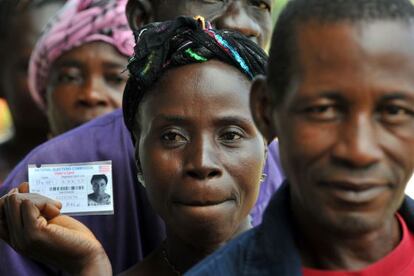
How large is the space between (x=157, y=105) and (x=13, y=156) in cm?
242

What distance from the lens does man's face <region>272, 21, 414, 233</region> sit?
199 centimetres

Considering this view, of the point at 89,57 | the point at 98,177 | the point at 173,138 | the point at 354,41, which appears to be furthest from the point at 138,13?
the point at 354,41

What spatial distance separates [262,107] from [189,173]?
0.64 metres

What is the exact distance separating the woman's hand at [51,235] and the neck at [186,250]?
A: 185 mm

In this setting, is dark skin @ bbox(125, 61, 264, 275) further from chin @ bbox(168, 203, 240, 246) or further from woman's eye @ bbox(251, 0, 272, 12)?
woman's eye @ bbox(251, 0, 272, 12)

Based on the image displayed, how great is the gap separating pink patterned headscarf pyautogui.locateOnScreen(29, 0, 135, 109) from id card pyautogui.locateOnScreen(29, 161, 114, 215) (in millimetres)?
908

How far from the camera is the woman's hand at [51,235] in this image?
3.00 metres

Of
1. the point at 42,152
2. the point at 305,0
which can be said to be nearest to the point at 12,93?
the point at 42,152

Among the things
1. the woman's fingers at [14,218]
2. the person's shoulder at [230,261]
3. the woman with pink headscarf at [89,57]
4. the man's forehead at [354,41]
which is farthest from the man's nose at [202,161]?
Result: the woman with pink headscarf at [89,57]

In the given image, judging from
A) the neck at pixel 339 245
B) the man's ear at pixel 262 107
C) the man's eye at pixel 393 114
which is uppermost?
the man's eye at pixel 393 114

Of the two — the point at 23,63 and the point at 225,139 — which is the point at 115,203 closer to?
the point at 225,139

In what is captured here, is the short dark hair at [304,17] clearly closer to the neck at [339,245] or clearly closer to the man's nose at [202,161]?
Result: the neck at [339,245]

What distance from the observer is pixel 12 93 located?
17.0 ft

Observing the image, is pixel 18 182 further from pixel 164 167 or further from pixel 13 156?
pixel 13 156
